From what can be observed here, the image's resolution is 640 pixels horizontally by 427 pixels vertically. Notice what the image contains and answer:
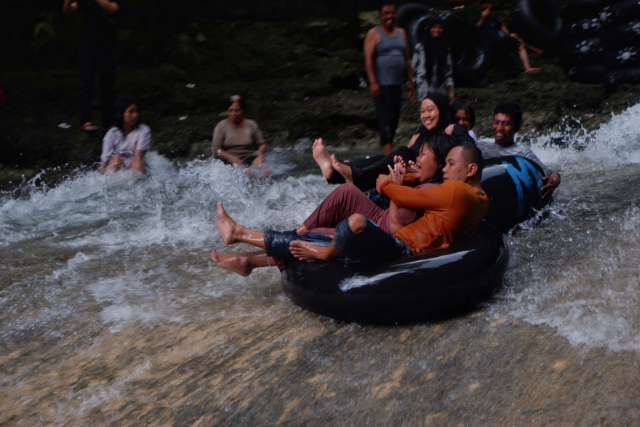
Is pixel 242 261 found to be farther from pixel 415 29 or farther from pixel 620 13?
pixel 620 13

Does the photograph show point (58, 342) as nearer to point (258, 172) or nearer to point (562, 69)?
point (258, 172)

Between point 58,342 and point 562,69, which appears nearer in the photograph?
point 58,342

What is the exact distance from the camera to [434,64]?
7402 mm

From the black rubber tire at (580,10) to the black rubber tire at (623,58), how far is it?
3.51ft

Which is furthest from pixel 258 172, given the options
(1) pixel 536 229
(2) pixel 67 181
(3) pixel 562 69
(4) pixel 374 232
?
(3) pixel 562 69

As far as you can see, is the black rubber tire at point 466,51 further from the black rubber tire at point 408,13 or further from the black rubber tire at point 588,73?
the black rubber tire at point 588,73

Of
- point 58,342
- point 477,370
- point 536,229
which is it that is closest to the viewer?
point 477,370

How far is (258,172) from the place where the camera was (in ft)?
21.2

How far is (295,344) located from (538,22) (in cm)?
936

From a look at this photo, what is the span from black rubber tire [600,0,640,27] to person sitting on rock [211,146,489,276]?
6623 mm

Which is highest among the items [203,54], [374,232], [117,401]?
[203,54]

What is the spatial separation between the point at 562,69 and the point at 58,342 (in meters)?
9.33

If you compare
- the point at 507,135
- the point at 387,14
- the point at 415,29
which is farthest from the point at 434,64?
the point at 507,135

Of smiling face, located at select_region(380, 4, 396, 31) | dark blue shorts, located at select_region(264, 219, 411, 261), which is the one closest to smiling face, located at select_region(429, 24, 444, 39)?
smiling face, located at select_region(380, 4, 396, 31)
